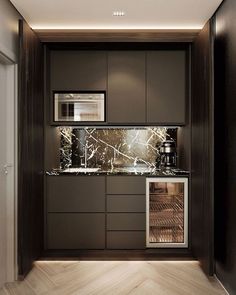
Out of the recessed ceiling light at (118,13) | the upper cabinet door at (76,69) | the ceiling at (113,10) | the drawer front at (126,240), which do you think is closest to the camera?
the ceiling at (113,10)

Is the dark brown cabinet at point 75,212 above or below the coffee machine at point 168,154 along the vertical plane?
below

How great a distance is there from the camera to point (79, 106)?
4016 mm

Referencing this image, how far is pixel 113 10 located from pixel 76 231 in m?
2.45

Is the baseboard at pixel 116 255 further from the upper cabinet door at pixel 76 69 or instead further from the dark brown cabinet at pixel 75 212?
the upper cabinet door at pixel 76 69

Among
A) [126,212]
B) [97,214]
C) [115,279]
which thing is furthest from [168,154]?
[115,279]

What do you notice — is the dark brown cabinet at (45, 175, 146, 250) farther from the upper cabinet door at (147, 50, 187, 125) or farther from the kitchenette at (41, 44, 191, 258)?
the upper cabinet door at (147, 50, 187, 125)

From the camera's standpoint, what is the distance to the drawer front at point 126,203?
3.80 meters

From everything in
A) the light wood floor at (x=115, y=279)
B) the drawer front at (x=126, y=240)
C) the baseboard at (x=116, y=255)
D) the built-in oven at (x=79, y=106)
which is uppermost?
the built-in oven at (x=79, y=106)

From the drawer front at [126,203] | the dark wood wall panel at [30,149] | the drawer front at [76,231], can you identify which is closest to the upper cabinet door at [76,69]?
the dark wood wall panel at [30,149]

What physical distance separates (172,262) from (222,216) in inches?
37.3

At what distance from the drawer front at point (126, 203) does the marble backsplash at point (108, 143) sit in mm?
688

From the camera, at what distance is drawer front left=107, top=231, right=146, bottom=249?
3.79 metres

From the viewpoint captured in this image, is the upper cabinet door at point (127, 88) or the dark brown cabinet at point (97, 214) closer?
the dark brown cabinet at point (97, 214)

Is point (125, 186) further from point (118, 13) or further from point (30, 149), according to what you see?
point (118, 13)
